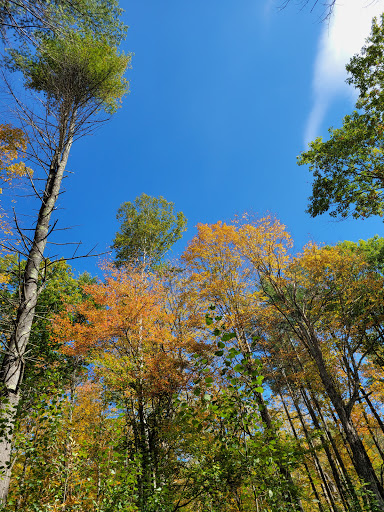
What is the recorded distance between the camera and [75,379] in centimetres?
1098

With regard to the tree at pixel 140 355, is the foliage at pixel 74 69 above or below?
above

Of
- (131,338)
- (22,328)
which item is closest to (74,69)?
(22,328)

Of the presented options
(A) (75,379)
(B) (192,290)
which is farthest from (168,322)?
(A) (75,379)

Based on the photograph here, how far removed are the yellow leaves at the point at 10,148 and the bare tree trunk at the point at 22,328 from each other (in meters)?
1.94

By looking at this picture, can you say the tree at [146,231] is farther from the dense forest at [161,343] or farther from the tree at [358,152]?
the tree at [358,152]

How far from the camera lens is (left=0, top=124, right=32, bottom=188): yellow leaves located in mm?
5953

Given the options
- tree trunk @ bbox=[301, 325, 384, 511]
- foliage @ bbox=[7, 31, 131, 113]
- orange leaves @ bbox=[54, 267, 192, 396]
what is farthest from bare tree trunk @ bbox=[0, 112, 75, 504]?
tree trunk @ bbox=[301, 325, 384, 511]

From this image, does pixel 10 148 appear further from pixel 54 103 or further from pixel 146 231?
pixel 146 231

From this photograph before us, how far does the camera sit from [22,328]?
327 centimetres

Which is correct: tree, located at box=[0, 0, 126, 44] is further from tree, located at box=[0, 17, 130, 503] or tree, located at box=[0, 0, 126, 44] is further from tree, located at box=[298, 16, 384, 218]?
tree, located at box=[298, 16, 384, 218]

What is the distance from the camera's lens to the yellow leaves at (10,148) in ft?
19.5

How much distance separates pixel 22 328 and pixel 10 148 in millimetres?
5025

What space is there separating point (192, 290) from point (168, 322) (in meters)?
1.75

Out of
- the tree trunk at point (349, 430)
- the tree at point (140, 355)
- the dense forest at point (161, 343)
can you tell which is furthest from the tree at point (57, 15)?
the tree trunk at point (349, 430)
